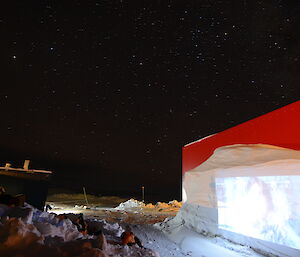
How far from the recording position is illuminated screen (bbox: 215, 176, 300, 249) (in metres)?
5.58

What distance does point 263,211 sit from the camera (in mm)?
6254

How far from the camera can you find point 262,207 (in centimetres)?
629

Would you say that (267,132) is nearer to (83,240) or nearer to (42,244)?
(83,240)

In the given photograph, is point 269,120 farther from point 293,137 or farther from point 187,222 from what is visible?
point 187,222

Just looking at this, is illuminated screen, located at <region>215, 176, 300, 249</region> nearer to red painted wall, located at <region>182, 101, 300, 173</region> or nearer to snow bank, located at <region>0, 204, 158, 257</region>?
red painted wall, located at <region>182, 101, 300, 173</region>

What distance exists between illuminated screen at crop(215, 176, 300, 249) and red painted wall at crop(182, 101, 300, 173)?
1.10m

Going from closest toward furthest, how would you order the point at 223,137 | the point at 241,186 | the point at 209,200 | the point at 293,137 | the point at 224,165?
the point at 293,137, the point at 241,186, the point at 224,165, the point at 209,200, the point at 223,137

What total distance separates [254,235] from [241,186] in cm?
123

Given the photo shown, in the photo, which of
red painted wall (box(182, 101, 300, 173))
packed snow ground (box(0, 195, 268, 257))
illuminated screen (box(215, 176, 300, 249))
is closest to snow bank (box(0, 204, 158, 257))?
packed snow ground (box(0, 195, 268, 257))

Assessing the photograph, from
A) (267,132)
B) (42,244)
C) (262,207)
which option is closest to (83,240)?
(42,244)

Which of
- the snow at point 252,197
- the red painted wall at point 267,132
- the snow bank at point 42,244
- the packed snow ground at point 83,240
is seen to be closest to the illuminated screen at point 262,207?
the snow at point 252,197

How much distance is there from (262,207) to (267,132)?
2.07m

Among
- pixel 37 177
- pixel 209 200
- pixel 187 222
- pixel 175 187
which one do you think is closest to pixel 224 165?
pixel 209 200

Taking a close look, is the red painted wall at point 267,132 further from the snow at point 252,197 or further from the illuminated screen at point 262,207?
the illuminated screen at point 262,207
